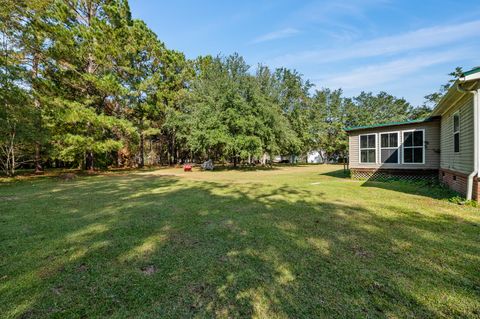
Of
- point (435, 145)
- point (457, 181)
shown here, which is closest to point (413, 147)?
point (435, 145)

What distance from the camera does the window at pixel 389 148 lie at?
10419mm

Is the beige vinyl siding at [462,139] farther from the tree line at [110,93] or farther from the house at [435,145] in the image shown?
the tree line at [110,93]

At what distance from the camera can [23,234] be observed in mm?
3773

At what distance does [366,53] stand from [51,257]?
1736 cm

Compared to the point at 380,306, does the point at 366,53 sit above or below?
above

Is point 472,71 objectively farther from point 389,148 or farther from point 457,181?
point 389,148

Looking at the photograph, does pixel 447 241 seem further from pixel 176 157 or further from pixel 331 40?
pixel 176 157

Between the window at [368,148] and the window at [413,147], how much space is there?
121cm

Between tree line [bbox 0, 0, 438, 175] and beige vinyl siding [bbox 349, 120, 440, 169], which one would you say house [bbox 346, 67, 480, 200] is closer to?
beige vinyl siding [bbox 349, 120, 440, 169]

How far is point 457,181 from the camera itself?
6758 mm

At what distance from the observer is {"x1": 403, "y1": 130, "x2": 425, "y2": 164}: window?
9.77 meters

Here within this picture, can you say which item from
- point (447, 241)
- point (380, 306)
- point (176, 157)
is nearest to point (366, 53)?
point (447, 241)

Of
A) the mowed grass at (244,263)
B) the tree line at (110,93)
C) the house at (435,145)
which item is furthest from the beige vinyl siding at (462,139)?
the tree line at (110,93)

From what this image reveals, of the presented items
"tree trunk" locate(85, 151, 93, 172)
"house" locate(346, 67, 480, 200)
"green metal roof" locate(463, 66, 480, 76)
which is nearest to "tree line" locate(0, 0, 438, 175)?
"tree trunk" locate(85, 151, 93, 172)
